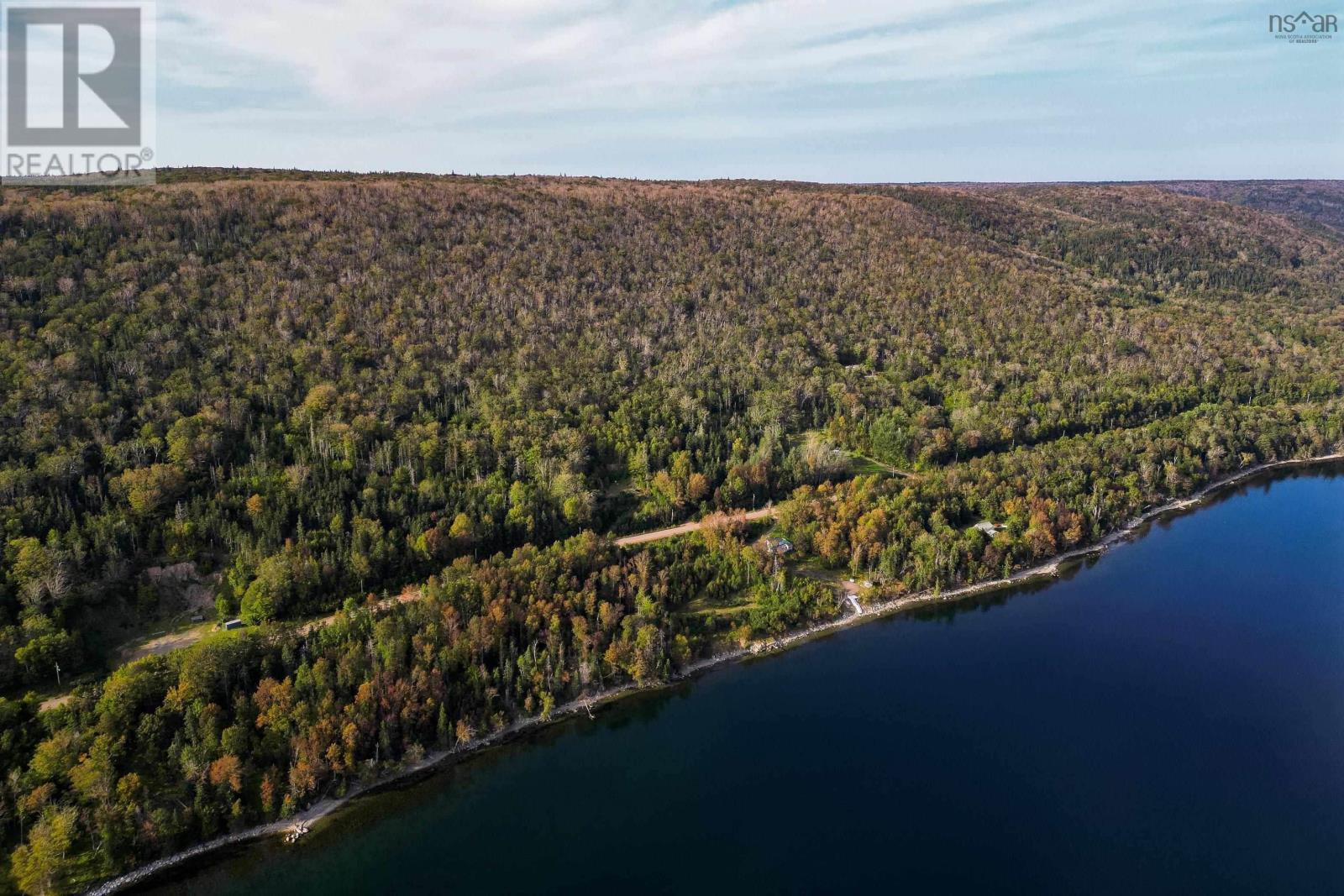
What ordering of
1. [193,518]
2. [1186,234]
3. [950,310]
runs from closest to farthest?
1. [193,518]
2. [950,310]
3. [1186,234]

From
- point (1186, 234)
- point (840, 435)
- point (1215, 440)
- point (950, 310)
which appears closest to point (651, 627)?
point (840, 435)

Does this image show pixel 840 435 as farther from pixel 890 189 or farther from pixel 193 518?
pixel 890 189

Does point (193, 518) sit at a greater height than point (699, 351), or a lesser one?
lesser

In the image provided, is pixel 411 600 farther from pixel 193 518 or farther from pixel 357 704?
pixel 193 518

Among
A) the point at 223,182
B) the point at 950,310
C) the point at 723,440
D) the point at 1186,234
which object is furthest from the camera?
the point at 1186,234

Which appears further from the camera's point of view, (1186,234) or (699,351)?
(1186,234)

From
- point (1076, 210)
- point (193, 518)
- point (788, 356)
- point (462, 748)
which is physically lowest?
point (462, 748)
